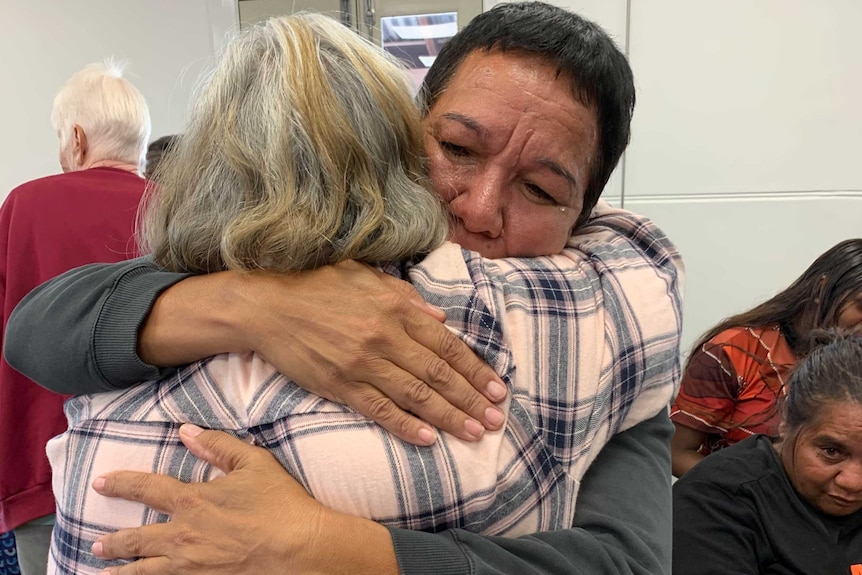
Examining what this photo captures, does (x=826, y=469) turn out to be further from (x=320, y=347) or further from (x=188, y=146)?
(x=188, y=146)

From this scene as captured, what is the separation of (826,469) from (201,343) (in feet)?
4.49

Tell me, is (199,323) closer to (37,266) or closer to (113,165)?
(37,266)

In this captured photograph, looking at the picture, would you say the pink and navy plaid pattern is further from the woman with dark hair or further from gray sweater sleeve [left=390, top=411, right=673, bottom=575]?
the woman with dark hair

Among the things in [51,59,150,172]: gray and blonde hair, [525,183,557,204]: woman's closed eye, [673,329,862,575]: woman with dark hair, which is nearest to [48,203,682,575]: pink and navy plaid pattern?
[525,183,557,204]: woman's closed eye

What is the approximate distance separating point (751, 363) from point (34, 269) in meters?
2.09

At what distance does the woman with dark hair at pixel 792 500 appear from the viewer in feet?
4.37

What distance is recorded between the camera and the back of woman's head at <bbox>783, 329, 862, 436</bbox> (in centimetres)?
142

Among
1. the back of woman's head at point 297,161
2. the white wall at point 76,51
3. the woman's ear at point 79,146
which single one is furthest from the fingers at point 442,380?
the white wall at point 76,51

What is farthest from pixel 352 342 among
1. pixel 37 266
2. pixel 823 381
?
pixel 37 266

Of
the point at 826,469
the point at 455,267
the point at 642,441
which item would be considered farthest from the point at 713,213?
the point at 455,267

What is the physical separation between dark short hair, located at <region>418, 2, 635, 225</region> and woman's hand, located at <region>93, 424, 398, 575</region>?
592 mm

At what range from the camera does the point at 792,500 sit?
4.53 ft

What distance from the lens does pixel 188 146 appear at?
712 millimetres

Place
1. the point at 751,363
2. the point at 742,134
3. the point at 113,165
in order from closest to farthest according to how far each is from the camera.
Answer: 1. the point at 751,363
2. the point at 113,165
3. the point at 742,134
